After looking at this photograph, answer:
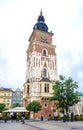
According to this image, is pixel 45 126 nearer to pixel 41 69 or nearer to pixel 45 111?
pixel 45 111

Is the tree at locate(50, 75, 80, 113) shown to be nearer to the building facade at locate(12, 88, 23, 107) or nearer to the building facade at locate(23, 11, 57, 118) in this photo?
the building facade at locate(23, 11, 57, 118)

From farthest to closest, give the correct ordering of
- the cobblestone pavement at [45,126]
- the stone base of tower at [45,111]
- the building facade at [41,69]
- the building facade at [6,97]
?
the building facade at [6,97], the building facade at [41,69], the stone base of tower at [45,111], the cobblestone pavement at [45,126]

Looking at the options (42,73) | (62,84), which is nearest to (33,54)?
(42,73)

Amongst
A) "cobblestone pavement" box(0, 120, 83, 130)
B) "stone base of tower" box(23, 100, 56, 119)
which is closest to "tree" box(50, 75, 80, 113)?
"cobblestone pavement" box(0, 120, 83, 130)

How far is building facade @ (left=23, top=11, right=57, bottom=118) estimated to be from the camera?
53125 mm

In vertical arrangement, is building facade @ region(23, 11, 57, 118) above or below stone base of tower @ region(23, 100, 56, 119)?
above

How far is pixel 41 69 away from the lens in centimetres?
5638

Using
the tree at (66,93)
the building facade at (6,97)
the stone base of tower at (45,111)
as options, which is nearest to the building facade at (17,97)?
the building facade at (6,97)

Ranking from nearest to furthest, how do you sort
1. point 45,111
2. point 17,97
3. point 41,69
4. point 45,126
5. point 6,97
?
point 45,126
point 45,111
point 41,69
point 6,97
point 17,97

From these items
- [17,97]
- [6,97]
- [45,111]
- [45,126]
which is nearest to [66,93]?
[45,126]

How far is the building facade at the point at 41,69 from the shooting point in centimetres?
5312

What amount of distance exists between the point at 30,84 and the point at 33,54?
910 cm

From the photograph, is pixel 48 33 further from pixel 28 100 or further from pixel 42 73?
pixel 28 100

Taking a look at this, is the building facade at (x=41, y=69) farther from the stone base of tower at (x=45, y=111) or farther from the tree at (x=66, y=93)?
the tree at (x=66, y=93)
